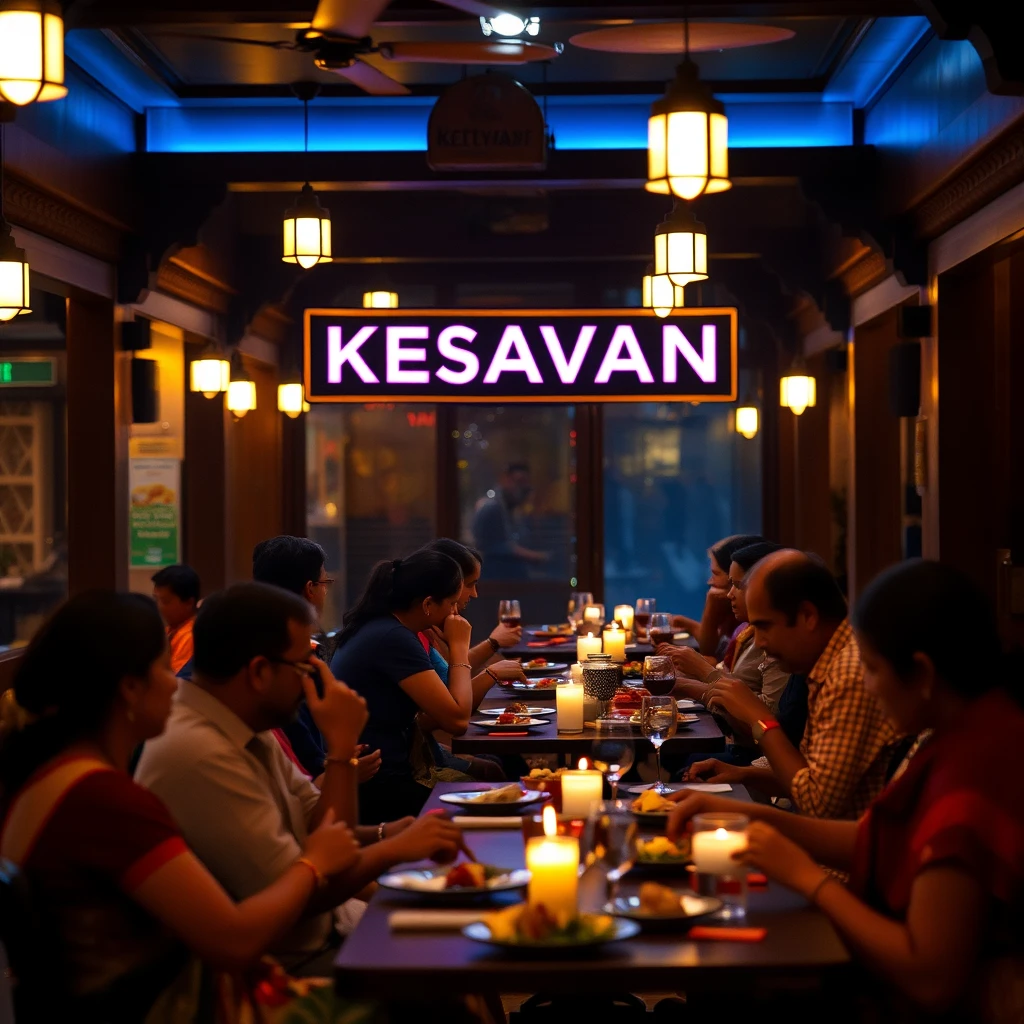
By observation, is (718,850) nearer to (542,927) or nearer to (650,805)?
(542,927)

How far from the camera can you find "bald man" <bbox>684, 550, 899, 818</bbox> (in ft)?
→ 10.00

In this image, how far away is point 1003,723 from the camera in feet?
7.17

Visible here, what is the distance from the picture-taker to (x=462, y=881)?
243cm

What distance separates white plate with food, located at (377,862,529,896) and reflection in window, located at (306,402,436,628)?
886cm

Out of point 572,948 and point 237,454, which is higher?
point 237,454

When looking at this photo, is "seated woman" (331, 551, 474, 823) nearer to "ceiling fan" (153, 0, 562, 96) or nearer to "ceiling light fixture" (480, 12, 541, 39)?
"ceiling fan" (153, 0, 562, 96)

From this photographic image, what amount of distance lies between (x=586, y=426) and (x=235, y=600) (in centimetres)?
885

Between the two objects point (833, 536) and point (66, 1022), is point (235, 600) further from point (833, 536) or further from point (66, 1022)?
point (833, 536)

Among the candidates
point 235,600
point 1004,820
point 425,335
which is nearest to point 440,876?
point 235,600

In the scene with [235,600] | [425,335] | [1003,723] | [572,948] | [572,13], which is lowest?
[572,948]

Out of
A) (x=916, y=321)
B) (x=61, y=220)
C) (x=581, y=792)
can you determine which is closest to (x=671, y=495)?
(x=916, y=321)

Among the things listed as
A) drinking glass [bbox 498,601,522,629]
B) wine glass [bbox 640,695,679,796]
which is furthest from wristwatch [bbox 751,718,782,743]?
drinking glass [bbox 498,601,522,629]

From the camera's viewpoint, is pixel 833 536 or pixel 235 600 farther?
pixel 833 536

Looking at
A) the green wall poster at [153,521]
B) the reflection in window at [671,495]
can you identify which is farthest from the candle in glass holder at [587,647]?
the reflection in window at [671,495]
